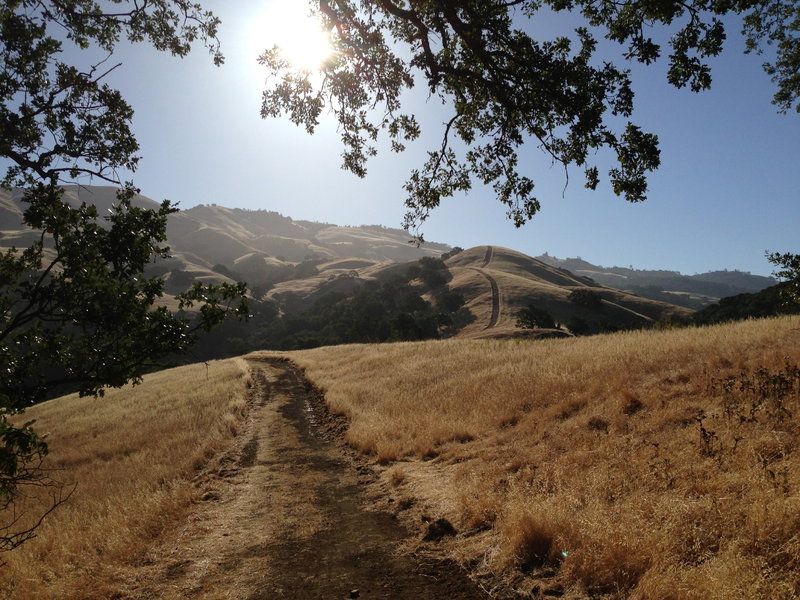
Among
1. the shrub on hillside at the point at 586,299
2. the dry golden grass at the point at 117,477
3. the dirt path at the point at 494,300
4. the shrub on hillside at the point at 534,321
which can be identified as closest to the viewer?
the dry golden grass at the point at 117,477

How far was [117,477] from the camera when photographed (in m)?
12.0

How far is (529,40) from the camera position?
26.0 feet

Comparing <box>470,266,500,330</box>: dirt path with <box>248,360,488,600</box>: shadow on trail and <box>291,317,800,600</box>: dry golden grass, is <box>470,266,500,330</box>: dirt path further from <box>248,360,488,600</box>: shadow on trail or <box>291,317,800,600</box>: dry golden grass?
<box>248,360,488,600</box>: shadow on trail

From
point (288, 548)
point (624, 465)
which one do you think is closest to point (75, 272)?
point (288, 548)

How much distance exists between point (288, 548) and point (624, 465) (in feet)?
17.9

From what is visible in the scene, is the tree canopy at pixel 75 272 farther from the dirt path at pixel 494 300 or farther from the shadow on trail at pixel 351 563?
the dirt path at pixel 494 300

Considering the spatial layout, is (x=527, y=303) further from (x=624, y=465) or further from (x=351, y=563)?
(x=351, y=563)

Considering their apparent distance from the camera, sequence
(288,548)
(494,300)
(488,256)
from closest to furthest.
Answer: (288,548) → (494,300) → (488,256)

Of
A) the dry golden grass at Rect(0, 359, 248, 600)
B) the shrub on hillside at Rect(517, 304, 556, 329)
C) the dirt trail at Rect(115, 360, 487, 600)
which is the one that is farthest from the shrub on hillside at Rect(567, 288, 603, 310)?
the dirt trail at Rect(115, 360, 487, 600)

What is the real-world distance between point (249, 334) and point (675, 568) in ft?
357

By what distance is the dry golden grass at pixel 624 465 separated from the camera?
4.27 m

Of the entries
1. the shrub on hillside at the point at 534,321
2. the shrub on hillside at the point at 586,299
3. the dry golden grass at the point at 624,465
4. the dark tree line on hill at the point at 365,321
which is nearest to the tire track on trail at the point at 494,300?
the dark tree line on hill at the point at 365,321

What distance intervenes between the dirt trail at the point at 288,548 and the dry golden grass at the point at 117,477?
1.99 feet

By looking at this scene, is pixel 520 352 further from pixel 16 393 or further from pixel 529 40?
pixel 16 393
